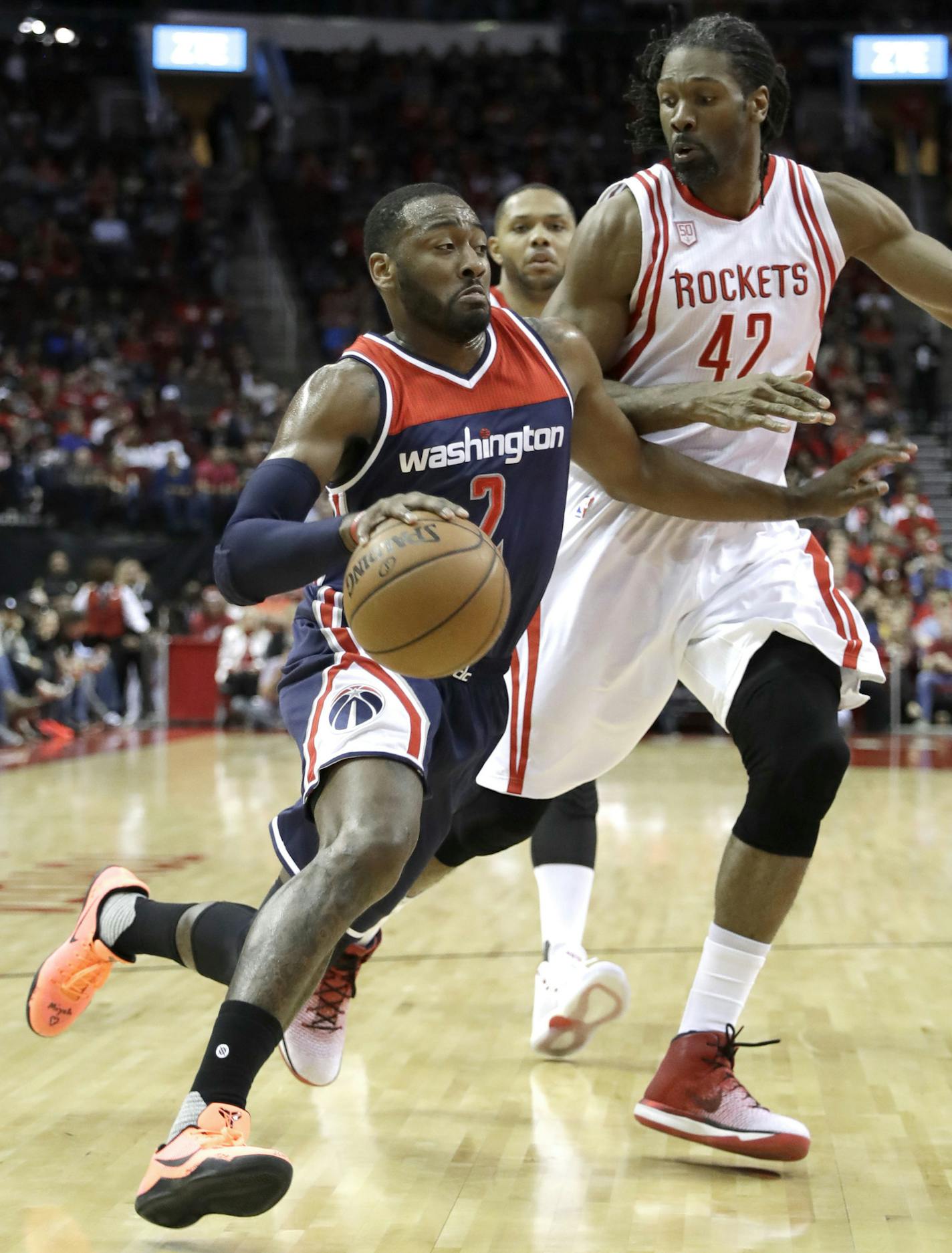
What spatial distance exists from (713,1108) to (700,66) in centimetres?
222

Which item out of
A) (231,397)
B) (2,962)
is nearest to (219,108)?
(231,397)

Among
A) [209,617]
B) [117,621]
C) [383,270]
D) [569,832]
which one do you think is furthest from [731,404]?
[209,617]

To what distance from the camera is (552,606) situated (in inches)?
145

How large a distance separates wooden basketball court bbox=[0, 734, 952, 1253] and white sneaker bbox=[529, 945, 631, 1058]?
6cm

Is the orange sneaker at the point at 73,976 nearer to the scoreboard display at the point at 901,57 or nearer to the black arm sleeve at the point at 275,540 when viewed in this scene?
the black arm sleeve at the point at 275,540

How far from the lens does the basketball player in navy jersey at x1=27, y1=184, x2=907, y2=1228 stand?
8.38ft

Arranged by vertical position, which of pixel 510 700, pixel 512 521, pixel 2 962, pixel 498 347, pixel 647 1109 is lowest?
pixel 2 962

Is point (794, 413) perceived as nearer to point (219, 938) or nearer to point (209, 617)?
point (219, 938)

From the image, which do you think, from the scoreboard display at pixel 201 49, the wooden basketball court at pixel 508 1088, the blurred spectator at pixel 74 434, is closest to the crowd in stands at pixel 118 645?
the blurred spectator at pixel 74 434

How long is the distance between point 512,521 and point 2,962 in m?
2.57

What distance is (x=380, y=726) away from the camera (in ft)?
9.31

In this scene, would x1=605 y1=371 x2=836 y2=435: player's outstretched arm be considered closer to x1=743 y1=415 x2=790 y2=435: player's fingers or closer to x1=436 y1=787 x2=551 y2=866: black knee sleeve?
x1=743 y1=415 x2=790 y2=435: player's fingers

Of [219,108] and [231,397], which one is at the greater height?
[219,108]

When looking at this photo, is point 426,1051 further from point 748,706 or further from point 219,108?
point 219,108
